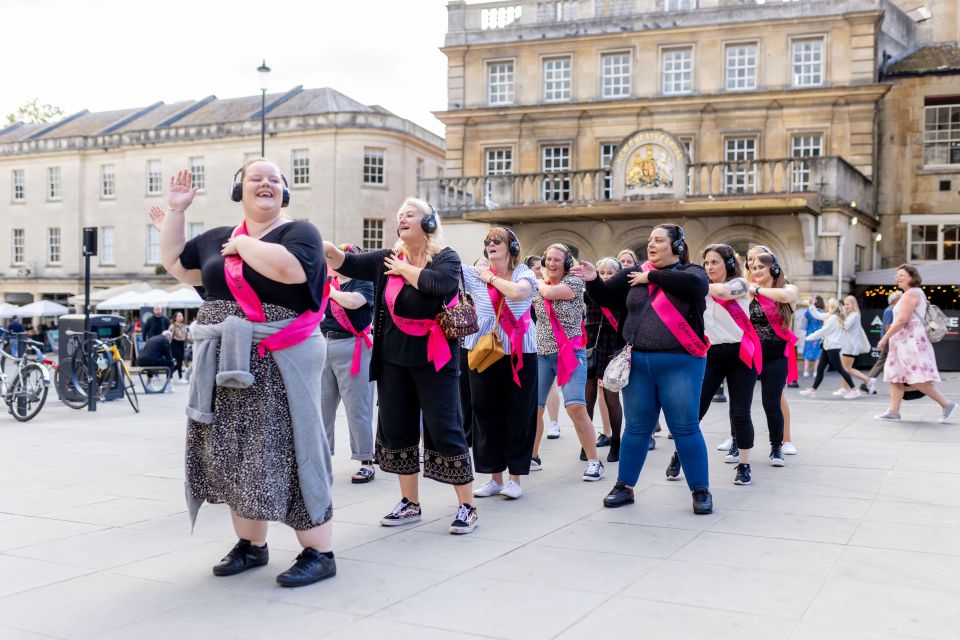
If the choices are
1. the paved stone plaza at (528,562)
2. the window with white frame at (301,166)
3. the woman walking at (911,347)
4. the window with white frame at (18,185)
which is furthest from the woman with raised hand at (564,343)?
the window with white frame at (18,185)

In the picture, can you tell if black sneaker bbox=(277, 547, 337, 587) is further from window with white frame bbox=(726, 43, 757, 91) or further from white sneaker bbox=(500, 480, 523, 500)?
window with white frame bbox=(726, 43, 757, 91)

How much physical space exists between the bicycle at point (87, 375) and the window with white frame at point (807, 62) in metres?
22.3

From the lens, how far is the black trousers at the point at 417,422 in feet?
19.0

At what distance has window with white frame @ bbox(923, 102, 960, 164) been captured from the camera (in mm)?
29562

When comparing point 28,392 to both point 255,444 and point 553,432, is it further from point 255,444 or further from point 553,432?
point 255,444

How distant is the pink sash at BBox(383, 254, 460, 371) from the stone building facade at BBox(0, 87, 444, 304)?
124 ft

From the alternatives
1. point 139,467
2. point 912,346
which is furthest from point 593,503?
point 912,346

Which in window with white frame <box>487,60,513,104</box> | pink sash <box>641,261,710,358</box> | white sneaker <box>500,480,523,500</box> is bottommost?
white sneaker <box>500,480,523,500</box>

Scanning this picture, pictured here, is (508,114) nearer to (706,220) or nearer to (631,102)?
(631,102)

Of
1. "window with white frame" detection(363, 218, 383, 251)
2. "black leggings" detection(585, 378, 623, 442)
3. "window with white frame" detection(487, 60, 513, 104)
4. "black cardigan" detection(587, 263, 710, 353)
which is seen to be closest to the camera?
"black cardigan" detection(587, 263, 710, 353)

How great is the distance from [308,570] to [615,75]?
28322mm

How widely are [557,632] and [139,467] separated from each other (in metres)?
5.47

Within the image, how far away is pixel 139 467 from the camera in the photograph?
8.33 m

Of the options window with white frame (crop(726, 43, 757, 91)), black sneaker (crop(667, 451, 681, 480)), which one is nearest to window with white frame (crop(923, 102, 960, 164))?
window with white frame (crop(726, 43, 757, 91))
